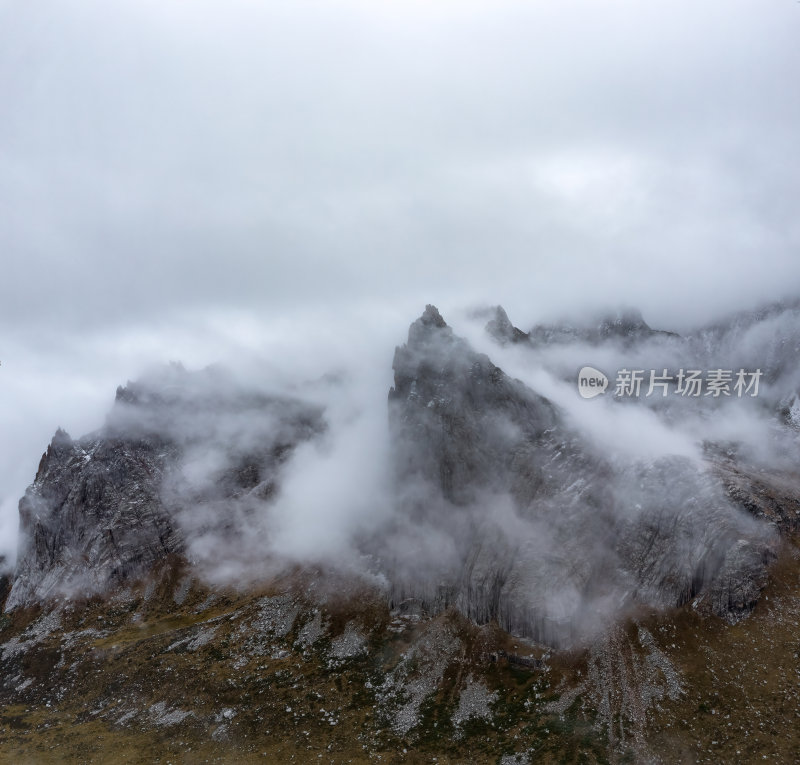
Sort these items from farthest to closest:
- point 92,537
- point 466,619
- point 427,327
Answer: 1. point 92,537
2. point 427,327
3. point 466,619

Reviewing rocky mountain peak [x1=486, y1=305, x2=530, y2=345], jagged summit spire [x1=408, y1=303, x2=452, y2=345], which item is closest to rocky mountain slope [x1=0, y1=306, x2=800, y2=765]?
jagged summit spire [x1=408, y1=303, x2=452, y2=345]

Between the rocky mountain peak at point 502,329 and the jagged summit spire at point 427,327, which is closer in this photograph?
the jagged summit spire at point 427,327

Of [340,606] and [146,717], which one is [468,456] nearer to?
[340,606]

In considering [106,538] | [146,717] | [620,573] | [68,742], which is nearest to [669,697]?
[620,573]

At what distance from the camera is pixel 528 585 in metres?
109

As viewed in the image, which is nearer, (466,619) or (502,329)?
(466,619)

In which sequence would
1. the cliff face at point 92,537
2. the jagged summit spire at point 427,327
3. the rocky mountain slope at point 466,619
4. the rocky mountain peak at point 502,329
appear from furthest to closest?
the rocky mountain peak at point 502,329 → the cliff face at point 92,537 → the jagged summit spire at point 427,327 → the rocky mountain slope at point 466,619

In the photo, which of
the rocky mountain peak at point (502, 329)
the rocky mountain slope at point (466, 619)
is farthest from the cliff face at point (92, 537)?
the rocky mountain peak at point (502, 329)

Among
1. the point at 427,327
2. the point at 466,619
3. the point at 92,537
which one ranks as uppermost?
the point at 427,327

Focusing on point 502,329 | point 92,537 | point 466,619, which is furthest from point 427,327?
point 92,537

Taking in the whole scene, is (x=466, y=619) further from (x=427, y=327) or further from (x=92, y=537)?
(x=92, y=537)

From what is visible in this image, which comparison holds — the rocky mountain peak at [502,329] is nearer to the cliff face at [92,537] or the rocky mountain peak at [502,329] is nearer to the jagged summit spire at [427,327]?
the jagged summit spire at [427,327]

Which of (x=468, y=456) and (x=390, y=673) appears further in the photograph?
(x=468, y=456)

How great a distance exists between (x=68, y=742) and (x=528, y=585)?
9545 cm
